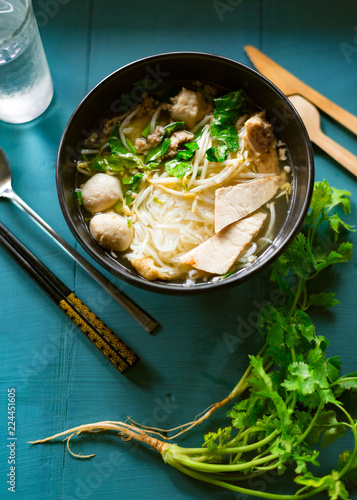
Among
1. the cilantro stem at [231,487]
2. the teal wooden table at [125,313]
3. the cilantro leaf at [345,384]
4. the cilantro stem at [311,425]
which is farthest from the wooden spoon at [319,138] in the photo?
the cilantro stem at [231,487]

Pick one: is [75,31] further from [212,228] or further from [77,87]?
[212,228]

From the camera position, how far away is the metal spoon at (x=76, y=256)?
2.49 m

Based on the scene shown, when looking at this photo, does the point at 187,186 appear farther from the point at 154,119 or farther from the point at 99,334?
the point at 99,334

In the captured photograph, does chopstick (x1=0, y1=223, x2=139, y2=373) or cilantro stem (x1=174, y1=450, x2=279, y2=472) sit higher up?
chopstick (x1=0, y1=223, x2=139, y2=373)

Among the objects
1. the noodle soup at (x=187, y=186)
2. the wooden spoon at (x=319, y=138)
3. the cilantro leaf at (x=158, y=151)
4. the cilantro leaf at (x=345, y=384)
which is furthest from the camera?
the wooden spoon at (x=319, y=138)

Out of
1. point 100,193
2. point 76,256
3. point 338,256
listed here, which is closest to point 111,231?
point 100,193

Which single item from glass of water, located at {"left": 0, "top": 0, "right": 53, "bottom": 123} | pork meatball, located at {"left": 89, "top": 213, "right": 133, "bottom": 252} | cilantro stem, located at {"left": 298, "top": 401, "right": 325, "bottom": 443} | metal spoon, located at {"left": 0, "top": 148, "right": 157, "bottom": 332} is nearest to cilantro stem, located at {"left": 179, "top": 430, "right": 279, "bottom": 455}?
cilantro stem, located at {"left": 298, "top": 401, "right": 325, "bottom": 443}

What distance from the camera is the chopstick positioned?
2504 millimetres

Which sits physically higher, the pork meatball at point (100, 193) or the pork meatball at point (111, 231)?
the pork meatball at point (100, 193)

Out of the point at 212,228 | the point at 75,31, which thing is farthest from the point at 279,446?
the point at 75,31

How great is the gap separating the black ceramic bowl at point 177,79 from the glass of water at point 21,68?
1.36 ft

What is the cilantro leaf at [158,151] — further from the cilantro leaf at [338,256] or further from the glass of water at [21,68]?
the cilantro leaf at [338,256]

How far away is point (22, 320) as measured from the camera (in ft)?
8.60

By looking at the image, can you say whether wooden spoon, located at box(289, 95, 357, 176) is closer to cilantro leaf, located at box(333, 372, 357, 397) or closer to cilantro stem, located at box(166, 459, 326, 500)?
cilantro leaf, located at box(333, 372, 357, 397)
